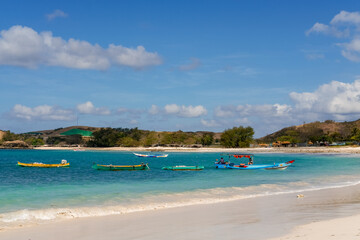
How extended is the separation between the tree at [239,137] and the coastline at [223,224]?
440ft

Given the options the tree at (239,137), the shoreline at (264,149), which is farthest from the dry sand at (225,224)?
the tree at (239,137)

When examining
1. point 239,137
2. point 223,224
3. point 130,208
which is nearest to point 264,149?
point 239,137

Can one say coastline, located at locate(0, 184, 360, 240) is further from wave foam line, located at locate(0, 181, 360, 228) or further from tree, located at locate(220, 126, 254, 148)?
tree, located at locate(220, 126, 254, 148)

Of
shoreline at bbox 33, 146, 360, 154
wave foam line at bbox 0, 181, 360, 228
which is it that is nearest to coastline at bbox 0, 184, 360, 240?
wave foam line at bbox 0, 181, 360, 228

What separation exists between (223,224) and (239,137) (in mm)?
140879

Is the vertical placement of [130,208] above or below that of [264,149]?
below

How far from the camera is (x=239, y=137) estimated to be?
15338cm

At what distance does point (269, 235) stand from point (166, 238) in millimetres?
3339

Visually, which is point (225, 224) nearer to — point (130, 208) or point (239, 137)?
point (130, 208)

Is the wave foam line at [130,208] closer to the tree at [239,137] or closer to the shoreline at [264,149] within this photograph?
the shoreline at [264,149]

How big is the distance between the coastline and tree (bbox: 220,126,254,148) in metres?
134

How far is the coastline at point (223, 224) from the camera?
40.4 ft

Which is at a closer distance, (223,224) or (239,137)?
(223,224)

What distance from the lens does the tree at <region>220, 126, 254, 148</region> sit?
153 meters
